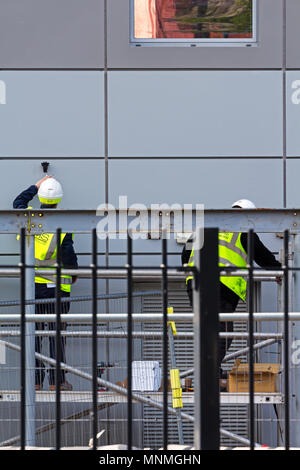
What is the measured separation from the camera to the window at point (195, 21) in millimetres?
8555

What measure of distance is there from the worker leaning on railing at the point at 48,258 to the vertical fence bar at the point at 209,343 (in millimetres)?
2967

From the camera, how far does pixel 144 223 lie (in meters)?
6.09

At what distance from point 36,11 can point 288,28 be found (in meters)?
2.49

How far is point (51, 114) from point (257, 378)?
11.1ft

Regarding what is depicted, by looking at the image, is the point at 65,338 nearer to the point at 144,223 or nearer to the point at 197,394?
the point at 144,223

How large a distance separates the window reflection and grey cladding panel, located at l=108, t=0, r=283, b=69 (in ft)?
0.52

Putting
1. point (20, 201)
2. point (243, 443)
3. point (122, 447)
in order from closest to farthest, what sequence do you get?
point (122, 447) → point (243, 443) → point (20, 201)

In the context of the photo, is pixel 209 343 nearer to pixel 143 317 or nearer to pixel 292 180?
pixel 143 317

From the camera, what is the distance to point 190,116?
8.50 metres

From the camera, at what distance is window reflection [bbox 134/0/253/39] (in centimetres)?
857

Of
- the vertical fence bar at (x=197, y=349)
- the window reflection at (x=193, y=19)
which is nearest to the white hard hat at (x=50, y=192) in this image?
the window reflection at (x=193, y=19)

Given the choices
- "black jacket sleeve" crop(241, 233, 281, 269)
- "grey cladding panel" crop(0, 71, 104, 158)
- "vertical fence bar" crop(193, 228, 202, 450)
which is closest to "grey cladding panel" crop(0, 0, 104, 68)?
"grey cladding panel" crop(0, 71, 104, 158)

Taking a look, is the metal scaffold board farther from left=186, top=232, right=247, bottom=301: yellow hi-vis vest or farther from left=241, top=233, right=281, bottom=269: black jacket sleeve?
left=241, top=233, right=281, bottom=269: black jacket sleeve
